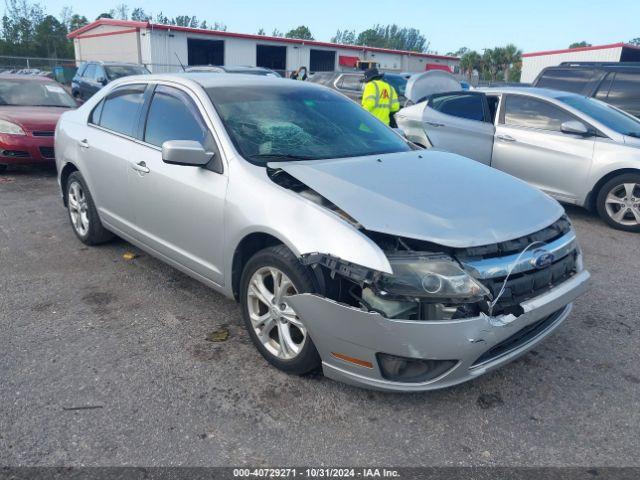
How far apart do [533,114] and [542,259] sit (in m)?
4.63

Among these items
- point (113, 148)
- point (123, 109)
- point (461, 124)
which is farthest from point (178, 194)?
point (461, 124)

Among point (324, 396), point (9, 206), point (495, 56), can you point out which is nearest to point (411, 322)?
point (324, 396)

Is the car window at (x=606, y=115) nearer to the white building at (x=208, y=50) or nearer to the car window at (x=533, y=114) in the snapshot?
the car window at (x=533, y=114)

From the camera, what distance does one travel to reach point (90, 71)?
57.5 ft

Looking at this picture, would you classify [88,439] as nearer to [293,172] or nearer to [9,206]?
[293,172]

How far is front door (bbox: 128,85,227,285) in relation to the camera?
341cm

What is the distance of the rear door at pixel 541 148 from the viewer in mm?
6297

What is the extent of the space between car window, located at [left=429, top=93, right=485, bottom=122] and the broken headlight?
5.25 m

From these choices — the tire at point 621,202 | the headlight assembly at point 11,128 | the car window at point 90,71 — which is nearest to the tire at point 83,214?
the headlight assembly at point 11,128

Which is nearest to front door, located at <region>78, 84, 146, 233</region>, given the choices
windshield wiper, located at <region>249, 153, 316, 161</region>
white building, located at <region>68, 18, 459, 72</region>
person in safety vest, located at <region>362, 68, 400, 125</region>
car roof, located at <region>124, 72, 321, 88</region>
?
car roof, located at <region>124, 72, 321, 88</region>

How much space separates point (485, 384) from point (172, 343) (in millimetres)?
1965

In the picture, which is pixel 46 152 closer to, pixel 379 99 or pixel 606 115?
pixel 379 99

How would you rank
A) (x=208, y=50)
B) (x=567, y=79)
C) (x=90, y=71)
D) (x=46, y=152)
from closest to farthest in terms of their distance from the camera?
(x=46, y=152), (x=567, y=79), (x=90, y=71), (x=208, y=50)

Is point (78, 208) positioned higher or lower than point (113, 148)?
lower
